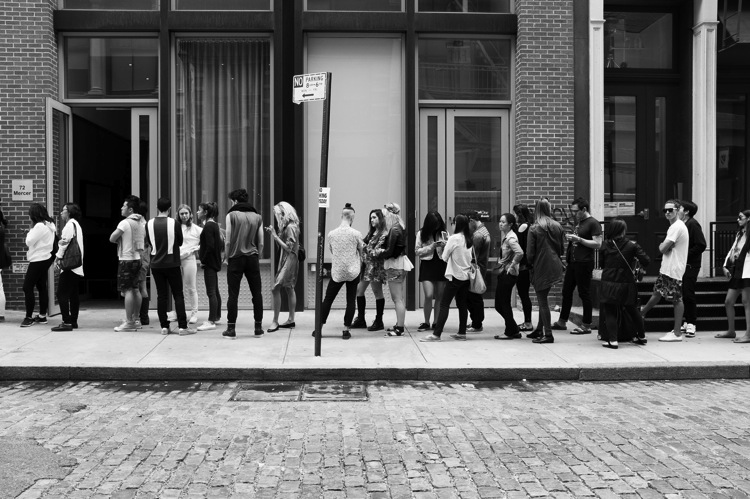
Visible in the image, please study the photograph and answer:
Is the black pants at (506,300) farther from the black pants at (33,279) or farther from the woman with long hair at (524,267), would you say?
the black pants at (33,279)

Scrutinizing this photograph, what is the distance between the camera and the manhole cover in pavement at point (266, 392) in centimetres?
758

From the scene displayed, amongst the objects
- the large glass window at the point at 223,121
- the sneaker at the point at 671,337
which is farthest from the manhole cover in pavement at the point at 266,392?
the large glass window at the point at 223,121

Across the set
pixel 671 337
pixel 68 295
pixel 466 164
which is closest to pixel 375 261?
pixel 466 164

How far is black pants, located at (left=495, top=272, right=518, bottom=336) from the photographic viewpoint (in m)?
10.8

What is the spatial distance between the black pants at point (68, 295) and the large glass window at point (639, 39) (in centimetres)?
972

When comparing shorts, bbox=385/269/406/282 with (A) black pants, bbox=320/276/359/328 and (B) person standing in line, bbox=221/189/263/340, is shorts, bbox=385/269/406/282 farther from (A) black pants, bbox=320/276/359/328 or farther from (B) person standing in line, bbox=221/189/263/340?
(B) person standing in line, bbox=221/189/263/340

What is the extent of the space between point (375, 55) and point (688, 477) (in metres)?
9.78

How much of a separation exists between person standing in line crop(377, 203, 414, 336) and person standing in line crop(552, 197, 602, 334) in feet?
7.70

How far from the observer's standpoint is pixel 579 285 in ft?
36.3

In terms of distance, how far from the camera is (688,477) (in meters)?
5.16

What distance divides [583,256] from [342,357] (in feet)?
12.9

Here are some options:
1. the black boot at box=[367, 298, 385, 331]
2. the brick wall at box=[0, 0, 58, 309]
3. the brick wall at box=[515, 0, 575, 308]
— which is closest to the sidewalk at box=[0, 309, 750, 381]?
the black boot at box=[367, 298, 385, 331]

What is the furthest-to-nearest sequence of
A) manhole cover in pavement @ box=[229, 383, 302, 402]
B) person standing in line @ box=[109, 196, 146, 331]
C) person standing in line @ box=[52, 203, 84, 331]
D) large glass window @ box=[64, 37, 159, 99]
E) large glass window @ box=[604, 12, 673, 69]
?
large glass window @ box=[604, 12, 673, 69]
large glass window @ box=[64, 37, 159, 99]
person standing in line @ box=[52, 203, 84, 331]
person standing in line @ box=[109, 196, 146, 331]
manhole cover in pavement @ box=[229, 383, 302, 402]

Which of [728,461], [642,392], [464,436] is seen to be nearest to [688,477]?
[728,461]
